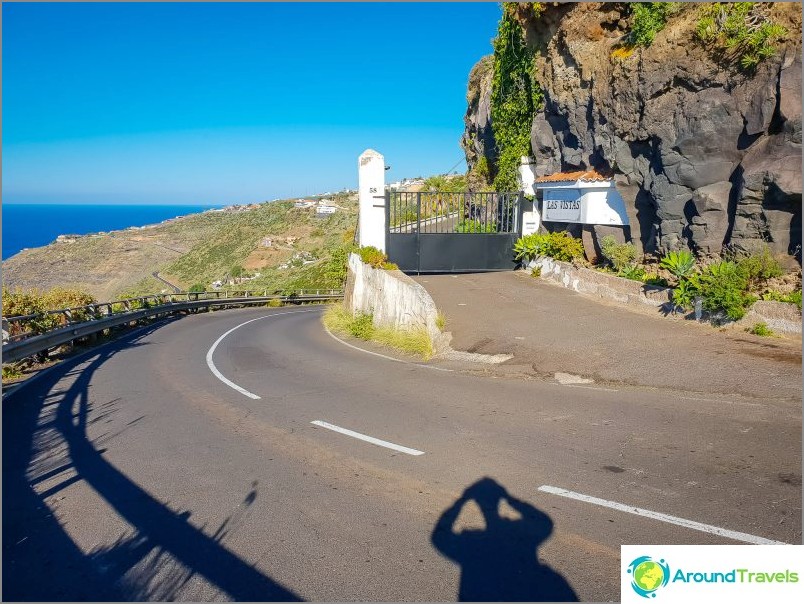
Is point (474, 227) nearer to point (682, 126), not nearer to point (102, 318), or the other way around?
point (682, 126)

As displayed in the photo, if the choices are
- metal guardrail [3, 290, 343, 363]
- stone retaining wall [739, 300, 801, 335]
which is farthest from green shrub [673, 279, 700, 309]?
metal guardrail [3, 290, 343, 363]

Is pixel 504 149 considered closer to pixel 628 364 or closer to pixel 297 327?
pixel 297 327

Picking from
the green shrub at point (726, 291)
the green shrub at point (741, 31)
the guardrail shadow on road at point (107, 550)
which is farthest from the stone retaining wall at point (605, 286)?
the guardrail shadow on road at point (107, 550)

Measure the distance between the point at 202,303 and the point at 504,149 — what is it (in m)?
18.6

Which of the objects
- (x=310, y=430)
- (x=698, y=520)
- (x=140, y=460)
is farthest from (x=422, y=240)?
(x=698, y=520)

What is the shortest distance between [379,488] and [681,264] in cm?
980

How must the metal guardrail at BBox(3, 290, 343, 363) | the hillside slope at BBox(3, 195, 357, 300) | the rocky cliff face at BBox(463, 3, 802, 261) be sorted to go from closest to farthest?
the rocky cliff face at BBox(463, 3, 802, 261)
the metal guardrail at BBox(3, 290, 343, 363)
the hillside slope at BBox(3, 195, 357, 300)

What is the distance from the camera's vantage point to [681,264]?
12.5m

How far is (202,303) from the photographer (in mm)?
31406

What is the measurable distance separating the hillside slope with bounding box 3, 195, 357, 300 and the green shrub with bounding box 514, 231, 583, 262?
32.4 m

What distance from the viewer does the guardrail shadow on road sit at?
4.05 metres

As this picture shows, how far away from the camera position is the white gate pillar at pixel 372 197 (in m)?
18.5

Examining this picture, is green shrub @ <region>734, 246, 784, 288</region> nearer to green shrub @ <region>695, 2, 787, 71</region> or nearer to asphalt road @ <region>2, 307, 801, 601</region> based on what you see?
green shrub @ <region>695, 2, 787, 71</region>

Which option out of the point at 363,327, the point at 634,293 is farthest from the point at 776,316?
the point at 363,327
